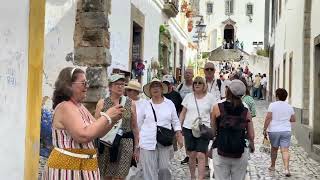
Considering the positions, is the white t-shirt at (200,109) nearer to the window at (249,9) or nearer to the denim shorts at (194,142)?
the denim shorts at (194,142)

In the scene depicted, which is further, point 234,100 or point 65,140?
point 234,100

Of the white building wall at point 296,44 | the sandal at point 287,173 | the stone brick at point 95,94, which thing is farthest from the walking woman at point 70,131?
the white building wall at point 296,44

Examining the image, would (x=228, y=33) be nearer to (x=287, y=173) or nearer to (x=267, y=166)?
(x=267, y=166)

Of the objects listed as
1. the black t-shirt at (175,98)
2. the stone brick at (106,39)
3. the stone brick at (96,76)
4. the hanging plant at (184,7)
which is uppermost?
the hanging plant at (184,7)

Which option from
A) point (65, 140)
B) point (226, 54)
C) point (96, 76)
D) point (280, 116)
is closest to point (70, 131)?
point (65, 140)

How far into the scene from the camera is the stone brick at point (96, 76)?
9.90 meters

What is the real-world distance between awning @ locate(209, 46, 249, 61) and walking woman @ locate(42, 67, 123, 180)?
2113 inches

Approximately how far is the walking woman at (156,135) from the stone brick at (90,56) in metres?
2.34

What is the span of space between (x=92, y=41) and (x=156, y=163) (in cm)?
306

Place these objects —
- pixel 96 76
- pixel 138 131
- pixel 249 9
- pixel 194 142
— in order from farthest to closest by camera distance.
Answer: pixel 249 9, pixel 96 76, pixel 194 142, pixel 138 131

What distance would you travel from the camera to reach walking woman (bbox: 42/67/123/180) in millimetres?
4281

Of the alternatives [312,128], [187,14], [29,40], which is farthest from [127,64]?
[187,14]

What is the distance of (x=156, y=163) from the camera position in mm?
7555

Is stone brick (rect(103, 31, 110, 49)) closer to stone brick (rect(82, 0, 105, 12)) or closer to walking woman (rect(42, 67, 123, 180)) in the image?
stone brick (rect(82, 0, 105, 12))
